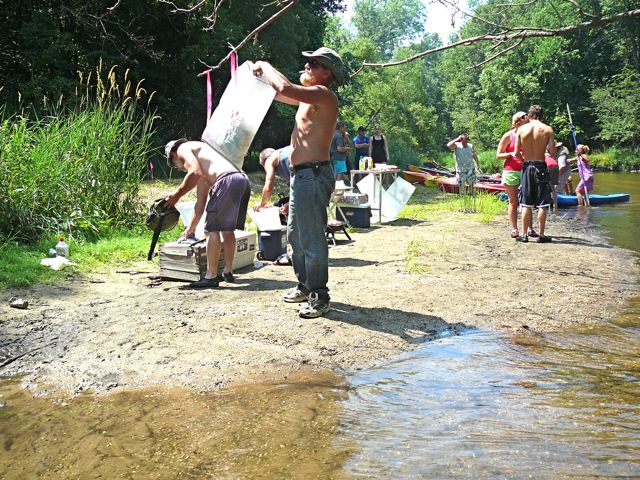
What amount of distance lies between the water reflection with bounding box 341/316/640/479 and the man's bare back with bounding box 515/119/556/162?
4716 millimetres

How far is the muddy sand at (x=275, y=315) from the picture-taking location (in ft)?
15.0

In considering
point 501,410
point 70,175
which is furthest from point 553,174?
point 501,410

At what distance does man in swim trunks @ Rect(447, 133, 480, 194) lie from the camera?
49.6 ft

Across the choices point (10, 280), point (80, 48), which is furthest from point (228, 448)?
point (80, 48)

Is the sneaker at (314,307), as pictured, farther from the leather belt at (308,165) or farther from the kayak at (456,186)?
the kayak at (456,186)

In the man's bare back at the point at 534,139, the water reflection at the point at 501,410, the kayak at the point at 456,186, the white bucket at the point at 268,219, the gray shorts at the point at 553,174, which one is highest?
the man's bare back at the point at 534,139

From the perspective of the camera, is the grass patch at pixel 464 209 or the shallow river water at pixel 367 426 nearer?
the shallow river water at pixel 367 426

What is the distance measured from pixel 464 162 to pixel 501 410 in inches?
470

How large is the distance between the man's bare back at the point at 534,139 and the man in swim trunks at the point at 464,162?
17.4 feet

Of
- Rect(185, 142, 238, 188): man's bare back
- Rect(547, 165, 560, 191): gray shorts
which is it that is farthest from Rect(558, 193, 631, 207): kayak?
Rect(185, 142, 238, 188): man's bare back

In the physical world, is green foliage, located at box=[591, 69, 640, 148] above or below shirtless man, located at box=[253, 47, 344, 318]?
above

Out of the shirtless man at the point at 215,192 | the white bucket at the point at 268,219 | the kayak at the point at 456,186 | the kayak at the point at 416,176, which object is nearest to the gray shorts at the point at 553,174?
the kayak at the point at 456,186

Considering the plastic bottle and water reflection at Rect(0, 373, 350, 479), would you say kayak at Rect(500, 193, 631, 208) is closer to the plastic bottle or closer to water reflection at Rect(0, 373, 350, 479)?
the plastic bottle

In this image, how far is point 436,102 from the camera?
7738 cm
